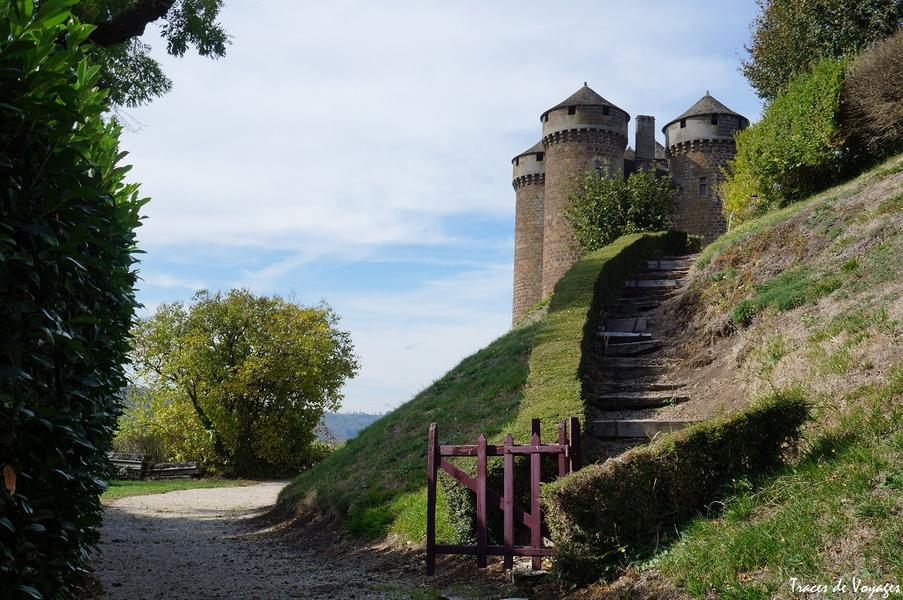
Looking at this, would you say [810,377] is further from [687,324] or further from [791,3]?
[791,3]

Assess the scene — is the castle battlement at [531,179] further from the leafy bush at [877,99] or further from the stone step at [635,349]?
the stone step at [635,349]

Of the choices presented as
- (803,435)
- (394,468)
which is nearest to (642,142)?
(394,468)

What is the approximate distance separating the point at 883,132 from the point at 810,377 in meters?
10.3

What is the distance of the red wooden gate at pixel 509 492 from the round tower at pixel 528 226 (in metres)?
29.0

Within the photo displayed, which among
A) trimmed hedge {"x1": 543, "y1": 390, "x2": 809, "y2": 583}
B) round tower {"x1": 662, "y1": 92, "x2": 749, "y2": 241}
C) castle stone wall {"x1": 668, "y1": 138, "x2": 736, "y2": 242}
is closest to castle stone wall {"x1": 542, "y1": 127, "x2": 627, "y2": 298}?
round tower {"x1": 662, "y1": 92, "x2": 749, "y2": 241}

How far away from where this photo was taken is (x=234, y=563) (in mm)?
9680

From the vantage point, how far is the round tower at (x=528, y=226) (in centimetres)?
3715

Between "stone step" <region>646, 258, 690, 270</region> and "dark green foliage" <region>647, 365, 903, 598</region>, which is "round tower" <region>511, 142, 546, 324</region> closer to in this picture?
"stone step" <region>646, 258, 690, 270</region>

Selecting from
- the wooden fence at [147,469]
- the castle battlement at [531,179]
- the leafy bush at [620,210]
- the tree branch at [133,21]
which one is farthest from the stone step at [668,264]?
the castle battlement at [531,179]

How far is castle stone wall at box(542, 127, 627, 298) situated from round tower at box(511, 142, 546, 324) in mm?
2225

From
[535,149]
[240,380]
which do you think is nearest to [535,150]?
[535,149]

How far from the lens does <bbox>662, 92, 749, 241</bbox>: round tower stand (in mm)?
35438

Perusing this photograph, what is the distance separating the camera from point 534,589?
22.1ft

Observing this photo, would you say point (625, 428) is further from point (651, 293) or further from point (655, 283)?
point (655, 283)
